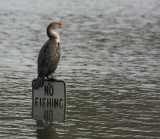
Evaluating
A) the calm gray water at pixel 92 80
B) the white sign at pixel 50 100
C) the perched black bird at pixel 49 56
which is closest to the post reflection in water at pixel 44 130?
the calm gray water at pixel 92 80

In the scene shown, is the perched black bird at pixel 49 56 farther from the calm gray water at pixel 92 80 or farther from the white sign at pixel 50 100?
the calm gray water at pixel 92 80

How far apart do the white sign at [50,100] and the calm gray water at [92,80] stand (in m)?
0.17

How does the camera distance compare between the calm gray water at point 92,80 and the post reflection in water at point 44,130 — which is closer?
the post reflection in water at point 44,130

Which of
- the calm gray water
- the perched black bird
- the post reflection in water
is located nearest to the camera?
the post reflection in water

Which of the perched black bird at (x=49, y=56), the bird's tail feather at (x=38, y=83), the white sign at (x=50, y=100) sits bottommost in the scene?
the white sign at (x=50, y=100)

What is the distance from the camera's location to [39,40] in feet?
72.5

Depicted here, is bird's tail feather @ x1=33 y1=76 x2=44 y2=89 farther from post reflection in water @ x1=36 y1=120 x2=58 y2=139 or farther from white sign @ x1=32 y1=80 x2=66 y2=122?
post reflection in water @ x1=36 y1=120 x2=58 y2=139

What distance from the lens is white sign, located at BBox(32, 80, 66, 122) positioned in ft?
33.0

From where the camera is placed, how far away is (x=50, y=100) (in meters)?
10.3

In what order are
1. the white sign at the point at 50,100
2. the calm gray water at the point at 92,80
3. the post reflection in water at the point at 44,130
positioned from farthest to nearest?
the white sign at the point at 50,100, the calm gray water at the point at 92,80, the post reflection in water at the point at 44,130

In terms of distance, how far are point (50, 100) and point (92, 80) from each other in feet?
11.6

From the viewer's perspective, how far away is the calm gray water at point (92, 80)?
30.0 feet

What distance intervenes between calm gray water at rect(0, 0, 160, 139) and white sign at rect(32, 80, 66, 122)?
175 millimetres

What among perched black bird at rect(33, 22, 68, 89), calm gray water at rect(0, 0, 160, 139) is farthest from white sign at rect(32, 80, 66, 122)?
perched black bird at rect(33, 22, 68, 89)
